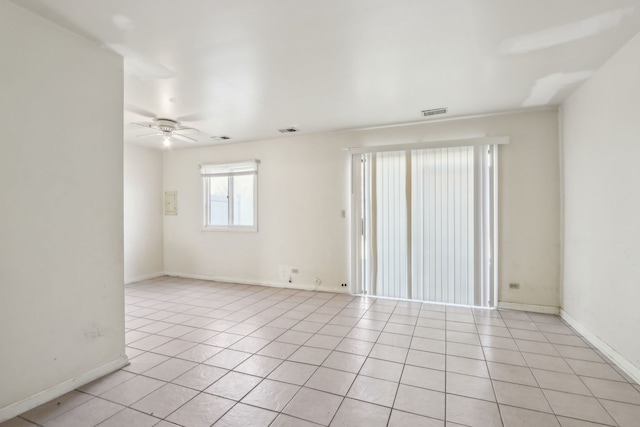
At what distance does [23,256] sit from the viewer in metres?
1.91

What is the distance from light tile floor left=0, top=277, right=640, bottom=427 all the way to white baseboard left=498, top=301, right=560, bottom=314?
4.5 inches

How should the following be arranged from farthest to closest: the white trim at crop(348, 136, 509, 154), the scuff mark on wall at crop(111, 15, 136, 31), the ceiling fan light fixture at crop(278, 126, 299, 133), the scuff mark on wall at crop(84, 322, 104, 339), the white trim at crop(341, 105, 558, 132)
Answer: the ceiling fan light fixture at crop(278, 126, 299, 133), the white trim at crop(348, 136, 509, 154), the white trim at crop(341, 105, 558, 132), the scuff mark on wall at crop(84, 322, 104, 339), the scuff mark on wall at crop(111, 15, 136, 31)

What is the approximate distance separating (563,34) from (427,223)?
246 centimetres

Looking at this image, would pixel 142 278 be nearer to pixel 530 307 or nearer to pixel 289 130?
pixel 289 130

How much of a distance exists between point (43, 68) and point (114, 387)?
2.25 meters

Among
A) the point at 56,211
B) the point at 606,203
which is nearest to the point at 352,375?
the point at 56,211

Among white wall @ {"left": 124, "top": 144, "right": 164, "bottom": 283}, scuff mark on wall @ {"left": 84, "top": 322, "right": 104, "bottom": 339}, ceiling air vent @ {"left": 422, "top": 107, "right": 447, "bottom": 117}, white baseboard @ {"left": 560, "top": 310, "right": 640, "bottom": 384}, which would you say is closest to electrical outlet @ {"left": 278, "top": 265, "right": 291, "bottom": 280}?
white wall @ {"left": 124, "top": 144, "right": 164, "bottom": 283}

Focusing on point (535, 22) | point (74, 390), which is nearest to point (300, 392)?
point (74, 390)

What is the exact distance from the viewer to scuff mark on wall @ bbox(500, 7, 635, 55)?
2.00 metres

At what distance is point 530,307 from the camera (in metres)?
3.82

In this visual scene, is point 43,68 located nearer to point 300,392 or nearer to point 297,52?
point 297,52

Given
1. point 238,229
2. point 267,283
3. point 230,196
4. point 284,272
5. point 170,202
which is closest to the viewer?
point 284,272

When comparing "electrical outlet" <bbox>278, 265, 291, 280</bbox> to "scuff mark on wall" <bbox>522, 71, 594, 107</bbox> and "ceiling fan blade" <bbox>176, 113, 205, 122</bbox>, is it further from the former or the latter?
"scuff mark on wall" <bbox>522, 71, 594, 107</bbox>

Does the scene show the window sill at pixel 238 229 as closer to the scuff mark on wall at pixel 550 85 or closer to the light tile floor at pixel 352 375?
the light tile floor at pixel 352 375
